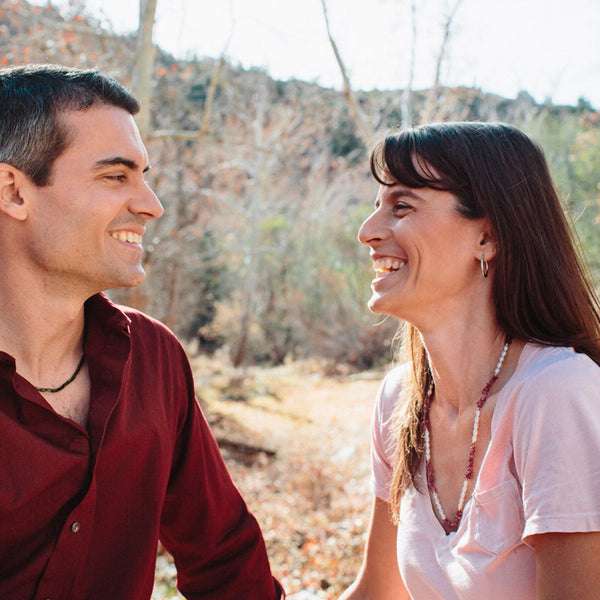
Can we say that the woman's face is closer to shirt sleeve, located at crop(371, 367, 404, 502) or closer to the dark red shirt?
shirt sleeve, located at crop(371, 367, 404, 502)

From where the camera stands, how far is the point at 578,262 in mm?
1871

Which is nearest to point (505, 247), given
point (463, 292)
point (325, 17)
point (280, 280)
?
point (463, 292)

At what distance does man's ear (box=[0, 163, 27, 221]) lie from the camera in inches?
73.6

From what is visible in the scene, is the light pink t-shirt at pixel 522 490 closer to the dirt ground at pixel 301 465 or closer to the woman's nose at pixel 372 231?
the woman's nose at pixel 372 231

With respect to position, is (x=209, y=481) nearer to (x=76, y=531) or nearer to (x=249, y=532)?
(x=249, y=532)

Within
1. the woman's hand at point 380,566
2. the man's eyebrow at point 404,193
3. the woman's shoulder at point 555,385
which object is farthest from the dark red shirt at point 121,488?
the woman's shoulder at point 555,385

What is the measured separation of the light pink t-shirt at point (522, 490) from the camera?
4.90 feet

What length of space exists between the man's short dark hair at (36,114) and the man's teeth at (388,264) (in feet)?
3.27

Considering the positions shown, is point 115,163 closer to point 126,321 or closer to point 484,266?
point 126,321

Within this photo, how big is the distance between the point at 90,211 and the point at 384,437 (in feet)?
3.90

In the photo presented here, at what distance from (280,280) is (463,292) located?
19904 mm

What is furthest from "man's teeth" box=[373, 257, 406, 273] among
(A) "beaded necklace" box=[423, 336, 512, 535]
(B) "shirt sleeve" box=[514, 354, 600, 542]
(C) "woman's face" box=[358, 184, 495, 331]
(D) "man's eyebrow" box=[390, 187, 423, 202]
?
(B) "shirt sleeve" box=[514, 354, 600, 542]

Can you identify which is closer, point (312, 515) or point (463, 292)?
point (463, 292)

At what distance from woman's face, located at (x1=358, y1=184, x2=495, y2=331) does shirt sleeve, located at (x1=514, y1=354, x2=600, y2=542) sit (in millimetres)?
382
